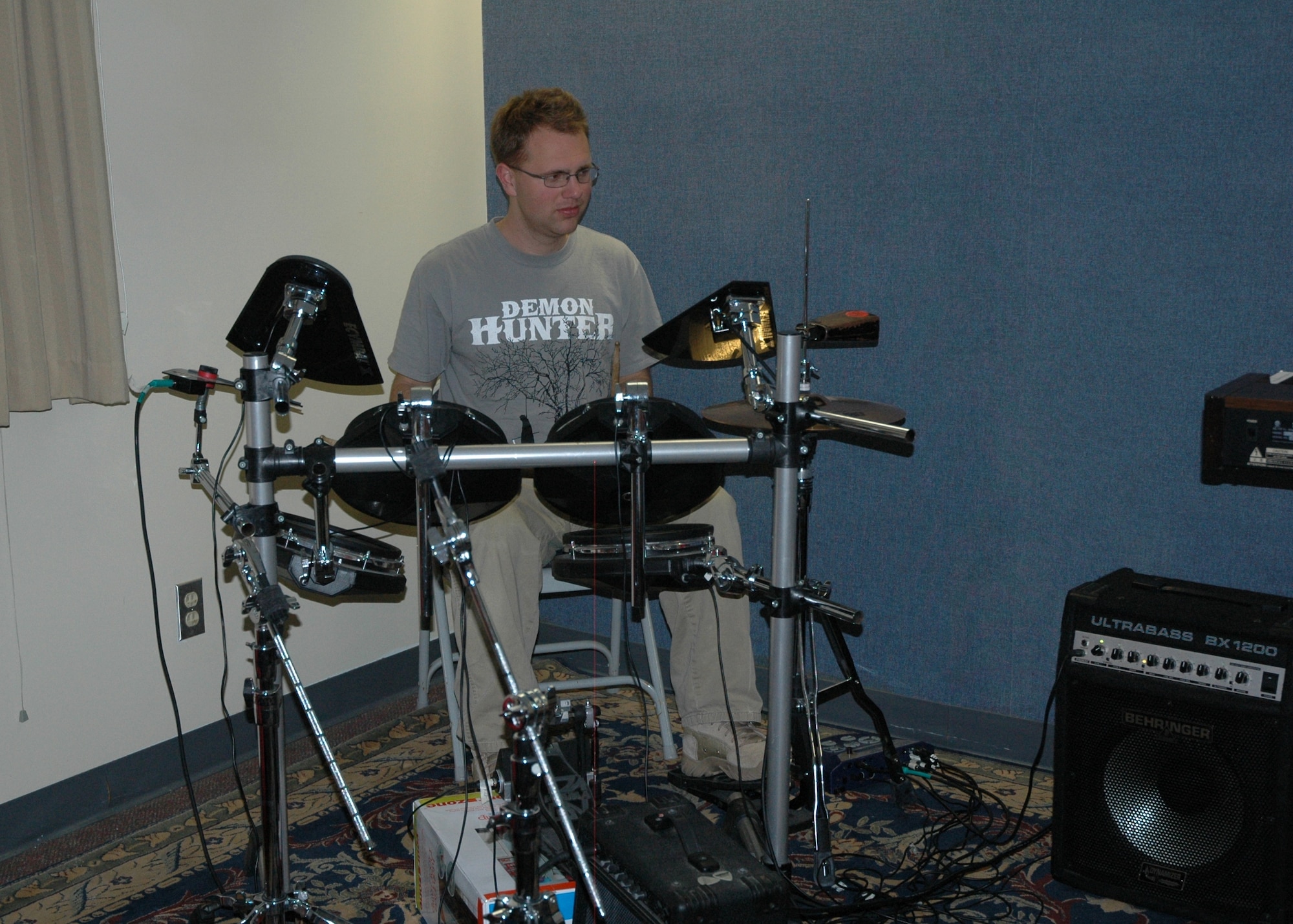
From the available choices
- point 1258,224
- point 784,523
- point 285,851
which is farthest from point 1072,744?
point 285,851

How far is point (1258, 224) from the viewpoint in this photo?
8.04ft

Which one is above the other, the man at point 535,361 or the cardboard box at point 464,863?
the man at point 535,361

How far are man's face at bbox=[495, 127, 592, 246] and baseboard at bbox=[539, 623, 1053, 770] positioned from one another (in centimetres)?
130

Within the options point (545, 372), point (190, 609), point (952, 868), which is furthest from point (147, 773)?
point (952, 868)

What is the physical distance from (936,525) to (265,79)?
2.03 metres

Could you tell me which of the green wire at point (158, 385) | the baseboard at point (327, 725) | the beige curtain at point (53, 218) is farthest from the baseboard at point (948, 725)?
the beige curtain at point (53, 218)

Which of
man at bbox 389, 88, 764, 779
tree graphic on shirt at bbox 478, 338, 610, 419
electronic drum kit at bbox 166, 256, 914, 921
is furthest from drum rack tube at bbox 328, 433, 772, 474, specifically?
tree graphic on shirt at bbox 478, 338, 610, 419

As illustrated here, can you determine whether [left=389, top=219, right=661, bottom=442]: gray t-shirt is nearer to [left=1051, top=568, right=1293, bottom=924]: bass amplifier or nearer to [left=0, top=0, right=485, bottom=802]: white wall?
[left=0, top=0, right=485, bottom=802]: white wall

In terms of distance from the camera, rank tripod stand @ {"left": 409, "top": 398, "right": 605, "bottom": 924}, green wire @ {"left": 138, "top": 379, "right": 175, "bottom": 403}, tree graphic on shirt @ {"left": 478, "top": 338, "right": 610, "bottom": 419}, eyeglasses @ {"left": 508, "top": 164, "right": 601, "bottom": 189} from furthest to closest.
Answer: tree graphic on shirt @ {"left": 478, "top": 338, "right": 610, "bottom": 419}, eyeglasses @ {"left": 508, "top": 164, "right": 601, "bottom": 189}, green wire @ {"left": 138, "top": 379, "right": 175, "bottom": 403}, tripod stand @ {"left": 409, "top": 398, "right": 605, "bottom": 924}

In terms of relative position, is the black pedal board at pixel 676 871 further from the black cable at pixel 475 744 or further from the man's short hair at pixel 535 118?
the man's short hair at pixel 535 118

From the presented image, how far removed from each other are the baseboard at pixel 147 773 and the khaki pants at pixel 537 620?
1.58ft

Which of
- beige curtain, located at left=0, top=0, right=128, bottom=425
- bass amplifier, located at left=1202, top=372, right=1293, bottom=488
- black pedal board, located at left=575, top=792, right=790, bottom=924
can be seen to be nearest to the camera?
black pedal board, located at left=575, top=792, right=790, bottom=924

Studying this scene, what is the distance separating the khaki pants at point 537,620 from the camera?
8.54 feet

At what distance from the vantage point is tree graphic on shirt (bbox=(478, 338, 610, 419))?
2.83 meters
